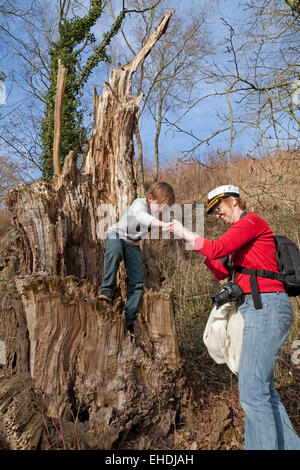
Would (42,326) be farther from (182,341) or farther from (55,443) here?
(182,341)

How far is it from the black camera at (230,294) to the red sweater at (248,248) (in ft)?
0.14

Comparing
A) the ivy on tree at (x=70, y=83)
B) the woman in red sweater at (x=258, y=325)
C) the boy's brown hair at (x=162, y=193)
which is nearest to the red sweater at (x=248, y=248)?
the woman in red sweater at (x=258, y=325)

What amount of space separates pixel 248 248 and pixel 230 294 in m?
0.37

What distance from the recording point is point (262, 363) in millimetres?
2152

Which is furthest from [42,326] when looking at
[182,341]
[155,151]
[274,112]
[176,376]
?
[155,151]

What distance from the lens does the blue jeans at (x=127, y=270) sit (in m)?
3.29

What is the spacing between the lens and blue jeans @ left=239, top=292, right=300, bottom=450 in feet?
6.98

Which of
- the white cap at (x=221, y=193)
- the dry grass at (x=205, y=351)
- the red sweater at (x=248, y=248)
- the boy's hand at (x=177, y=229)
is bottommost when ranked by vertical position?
the dry grass at (x=205, y=351)

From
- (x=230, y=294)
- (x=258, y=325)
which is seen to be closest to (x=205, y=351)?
(x=230, y=294)

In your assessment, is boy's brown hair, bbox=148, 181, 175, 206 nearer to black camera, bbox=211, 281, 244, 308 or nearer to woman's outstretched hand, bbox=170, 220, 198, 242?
woman's outstretched hand, bbox=170, 220, 198, 242

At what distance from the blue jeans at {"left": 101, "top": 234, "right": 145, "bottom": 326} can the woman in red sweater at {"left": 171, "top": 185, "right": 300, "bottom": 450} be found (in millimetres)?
1125

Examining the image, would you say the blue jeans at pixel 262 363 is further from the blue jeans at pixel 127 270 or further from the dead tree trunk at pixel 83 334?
the blue jeans at pixel 127 270

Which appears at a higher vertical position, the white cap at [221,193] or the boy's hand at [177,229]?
the white cap at [221,193]

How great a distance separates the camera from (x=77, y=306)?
9.30 ft
